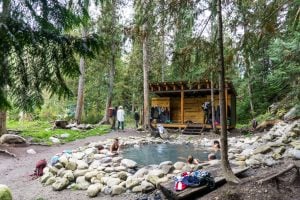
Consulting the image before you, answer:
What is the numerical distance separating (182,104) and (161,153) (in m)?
7.80

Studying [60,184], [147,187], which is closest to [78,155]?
[60,184]

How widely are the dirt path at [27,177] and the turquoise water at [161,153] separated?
2.72 metres

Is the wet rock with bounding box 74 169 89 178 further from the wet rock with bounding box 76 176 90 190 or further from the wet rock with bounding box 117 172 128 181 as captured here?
the wet rock with bounding box 117 172 128 181

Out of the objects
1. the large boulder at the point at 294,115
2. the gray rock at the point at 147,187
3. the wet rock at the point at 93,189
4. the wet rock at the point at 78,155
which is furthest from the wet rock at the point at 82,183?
the large boulder at the point at 294,115

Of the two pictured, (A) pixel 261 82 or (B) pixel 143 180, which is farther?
(A) pixel 261 82

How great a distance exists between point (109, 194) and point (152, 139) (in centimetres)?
870

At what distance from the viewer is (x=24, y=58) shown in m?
2.91

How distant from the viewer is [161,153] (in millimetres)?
11992

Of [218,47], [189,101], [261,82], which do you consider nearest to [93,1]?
[218,47]

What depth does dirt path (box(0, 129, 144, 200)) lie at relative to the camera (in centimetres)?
711

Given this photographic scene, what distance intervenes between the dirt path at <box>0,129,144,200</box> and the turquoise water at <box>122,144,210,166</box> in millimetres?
2718

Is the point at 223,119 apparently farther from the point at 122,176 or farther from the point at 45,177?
the point at 45,177

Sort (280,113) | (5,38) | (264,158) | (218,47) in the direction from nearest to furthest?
(5,38) → (218,47) → (264,158) → (280,113)

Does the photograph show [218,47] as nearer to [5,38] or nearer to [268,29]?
[268,29]
